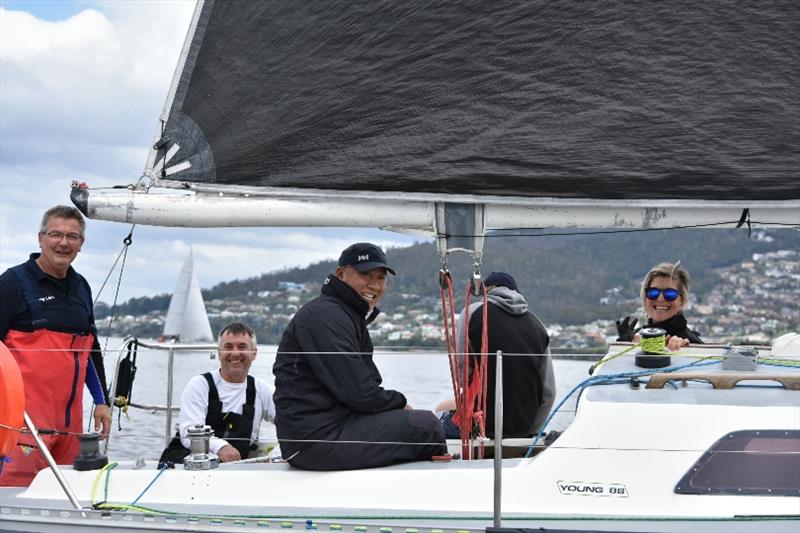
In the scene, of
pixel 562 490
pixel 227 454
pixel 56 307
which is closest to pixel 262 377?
pixel 56 307

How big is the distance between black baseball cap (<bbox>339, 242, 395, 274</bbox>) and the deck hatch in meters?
1.43

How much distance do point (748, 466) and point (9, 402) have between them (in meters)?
2.71

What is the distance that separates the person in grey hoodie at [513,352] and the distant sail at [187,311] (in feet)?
113

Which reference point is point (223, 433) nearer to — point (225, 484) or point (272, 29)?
point (225, 484)

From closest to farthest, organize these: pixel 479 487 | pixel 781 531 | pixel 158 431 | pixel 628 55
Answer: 1. pixel 781 531
2. pixel 479 487
3. pixel 628 55
4. pixel 158 431

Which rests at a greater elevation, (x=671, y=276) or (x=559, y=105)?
(x=559, y=105)

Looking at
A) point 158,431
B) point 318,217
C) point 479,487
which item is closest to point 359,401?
point 479,487

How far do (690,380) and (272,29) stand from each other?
2513 mm

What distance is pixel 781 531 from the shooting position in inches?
141

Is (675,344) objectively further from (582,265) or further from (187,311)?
(187,311)

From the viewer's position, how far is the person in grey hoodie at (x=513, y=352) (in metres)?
4.87

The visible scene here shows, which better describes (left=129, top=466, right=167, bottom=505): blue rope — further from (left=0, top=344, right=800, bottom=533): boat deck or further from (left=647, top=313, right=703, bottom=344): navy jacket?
(left=647, top=313, right=703, bottom=344): navy jacket

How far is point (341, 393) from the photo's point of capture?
4074mm

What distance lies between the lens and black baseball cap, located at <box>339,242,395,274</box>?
13.9ft
